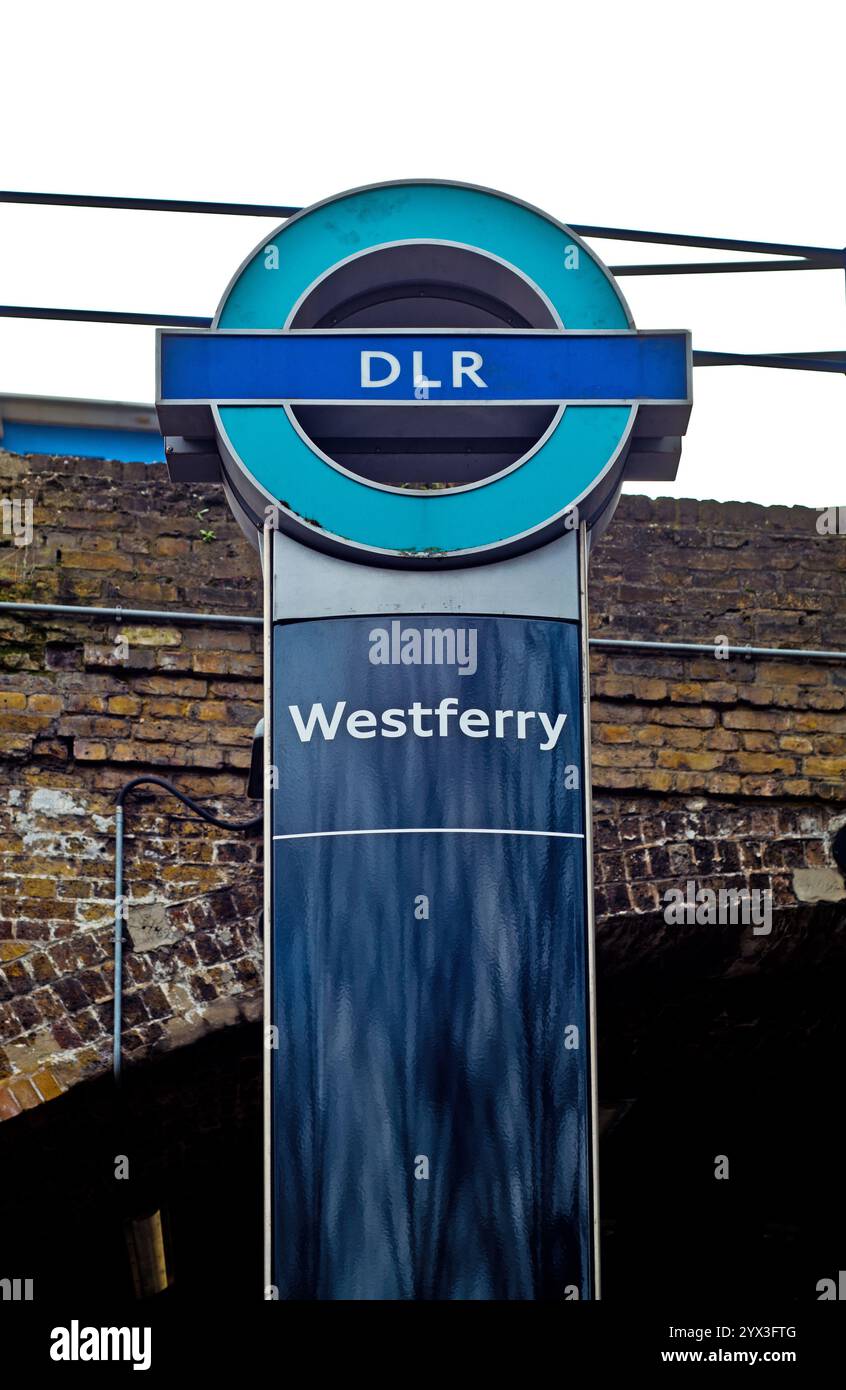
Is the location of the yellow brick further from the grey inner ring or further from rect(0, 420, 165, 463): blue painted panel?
rect(0, 420, 165, 463): blue painted panel

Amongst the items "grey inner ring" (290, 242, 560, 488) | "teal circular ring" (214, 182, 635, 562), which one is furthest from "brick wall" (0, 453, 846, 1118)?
"teal circular ring" (214, 182, 635, 562)

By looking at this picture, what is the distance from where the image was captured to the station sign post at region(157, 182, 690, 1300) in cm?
414

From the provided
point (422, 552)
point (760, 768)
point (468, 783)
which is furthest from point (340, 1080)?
point (760, 768)

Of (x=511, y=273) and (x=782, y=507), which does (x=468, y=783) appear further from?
(x=782, y=507)

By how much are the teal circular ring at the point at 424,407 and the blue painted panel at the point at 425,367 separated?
76 millimetres

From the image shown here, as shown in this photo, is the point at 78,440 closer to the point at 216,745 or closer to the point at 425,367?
the point at 216,745

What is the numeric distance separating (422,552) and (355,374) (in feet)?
1.90

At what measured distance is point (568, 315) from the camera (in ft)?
16.2

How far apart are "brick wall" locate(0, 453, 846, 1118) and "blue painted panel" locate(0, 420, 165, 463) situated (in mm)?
7491

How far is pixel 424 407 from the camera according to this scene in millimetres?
4824

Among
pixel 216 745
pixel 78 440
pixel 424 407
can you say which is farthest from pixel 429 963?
pixel 78 440

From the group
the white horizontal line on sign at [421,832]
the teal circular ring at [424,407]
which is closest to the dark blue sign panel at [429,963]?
the white horizontal line on sign at [421,832]

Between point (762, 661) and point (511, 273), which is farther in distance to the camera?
point (762, 661)

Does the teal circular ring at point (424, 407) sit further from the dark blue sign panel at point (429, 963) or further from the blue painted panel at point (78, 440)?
the blue painted panel at point (78, 440)
